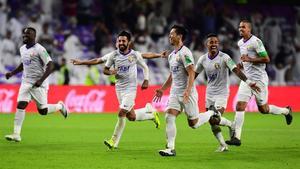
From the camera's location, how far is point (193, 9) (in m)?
32.6

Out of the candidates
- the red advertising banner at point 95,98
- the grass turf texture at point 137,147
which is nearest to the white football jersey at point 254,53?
the grass turf texture at point 137,147

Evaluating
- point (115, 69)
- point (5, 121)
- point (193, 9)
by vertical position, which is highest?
point (193, 9)

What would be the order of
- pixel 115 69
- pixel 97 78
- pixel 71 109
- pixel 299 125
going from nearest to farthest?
pixel 115 69
pixel 299 125
pixel 71 109
pixel 97 78

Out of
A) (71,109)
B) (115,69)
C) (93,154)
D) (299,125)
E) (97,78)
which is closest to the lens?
(93,154)

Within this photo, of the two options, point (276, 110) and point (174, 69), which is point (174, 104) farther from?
point (276, 110)

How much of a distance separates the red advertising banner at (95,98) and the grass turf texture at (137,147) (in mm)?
3240

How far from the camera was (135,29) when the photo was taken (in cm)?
3108

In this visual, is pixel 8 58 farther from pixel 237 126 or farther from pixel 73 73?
pixel 237 126

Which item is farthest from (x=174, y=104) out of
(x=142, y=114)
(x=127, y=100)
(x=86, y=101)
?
(x=86, y=101)

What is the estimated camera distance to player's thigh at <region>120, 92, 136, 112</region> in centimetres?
1541

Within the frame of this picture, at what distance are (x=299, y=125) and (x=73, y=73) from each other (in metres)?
10.4

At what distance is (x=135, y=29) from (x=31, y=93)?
1438 cm

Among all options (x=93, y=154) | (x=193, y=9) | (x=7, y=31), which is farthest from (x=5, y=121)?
(x=193, y=9)

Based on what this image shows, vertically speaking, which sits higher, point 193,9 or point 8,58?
point 193,9
